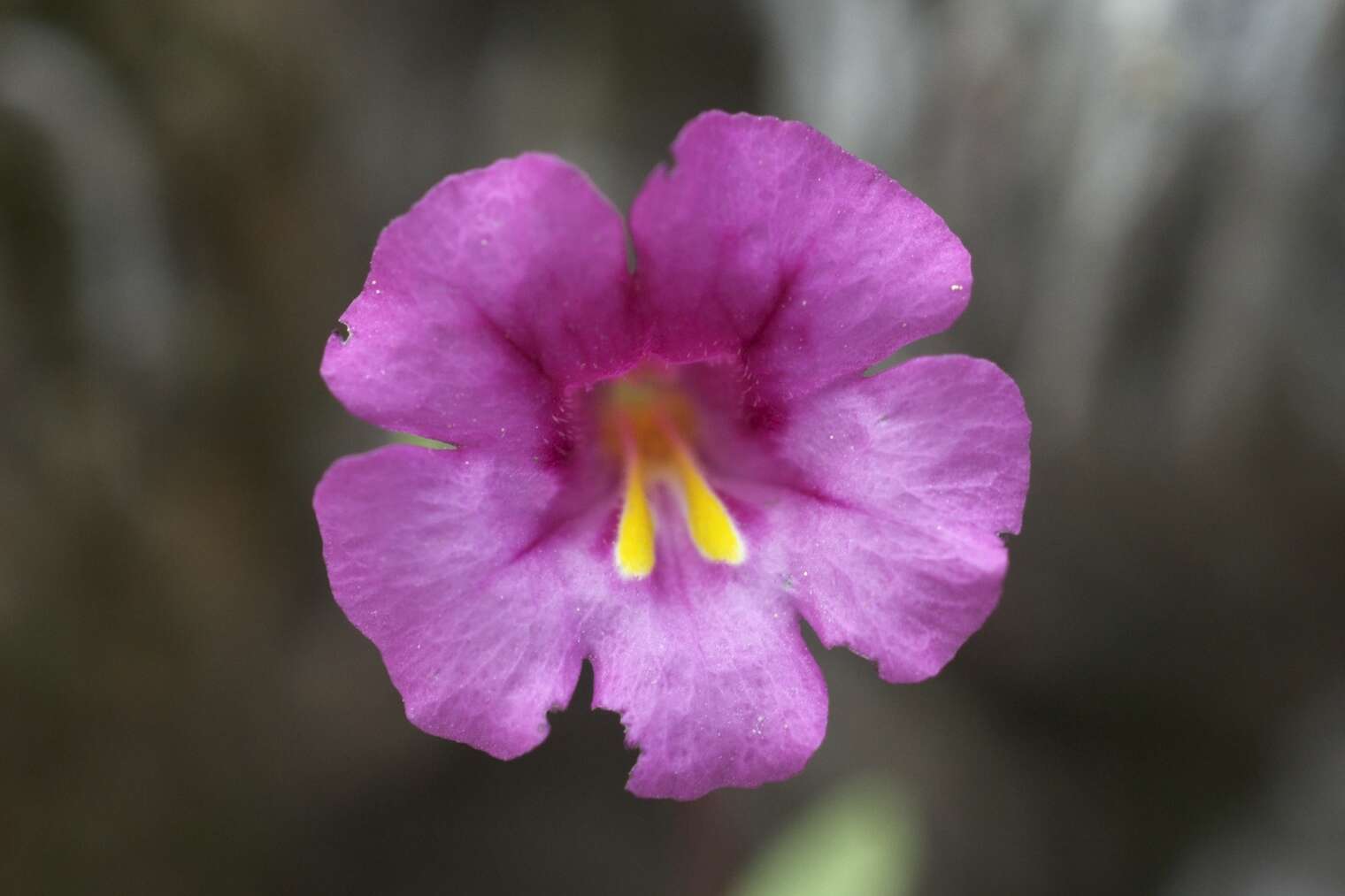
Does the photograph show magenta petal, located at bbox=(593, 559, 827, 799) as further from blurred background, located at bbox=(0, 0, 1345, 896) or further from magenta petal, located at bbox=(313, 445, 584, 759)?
blurred background, located at bbox=(0, 0, 1345, 896)

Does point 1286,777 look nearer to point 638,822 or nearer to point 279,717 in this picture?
point 638,822

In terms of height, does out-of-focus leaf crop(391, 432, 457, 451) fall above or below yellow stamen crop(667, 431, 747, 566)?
below

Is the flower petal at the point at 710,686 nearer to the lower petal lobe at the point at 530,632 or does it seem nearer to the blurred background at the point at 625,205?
the lower petal lobe at the point at 530,632

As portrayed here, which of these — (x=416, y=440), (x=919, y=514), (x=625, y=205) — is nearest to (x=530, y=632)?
(x=919, y=514)

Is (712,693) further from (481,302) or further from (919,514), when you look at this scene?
(481,302)

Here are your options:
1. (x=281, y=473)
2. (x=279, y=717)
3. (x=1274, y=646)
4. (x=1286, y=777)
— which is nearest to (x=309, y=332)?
(x=281, y=473)

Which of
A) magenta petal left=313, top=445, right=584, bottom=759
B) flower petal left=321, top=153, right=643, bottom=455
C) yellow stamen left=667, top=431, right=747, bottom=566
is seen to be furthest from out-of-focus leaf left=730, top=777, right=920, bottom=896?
flower petal left=321, top=153, right=643, bottom=455

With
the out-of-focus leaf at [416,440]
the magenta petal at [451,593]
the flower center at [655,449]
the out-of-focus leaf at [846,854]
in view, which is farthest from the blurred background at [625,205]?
the magenta petal at [451,593]
